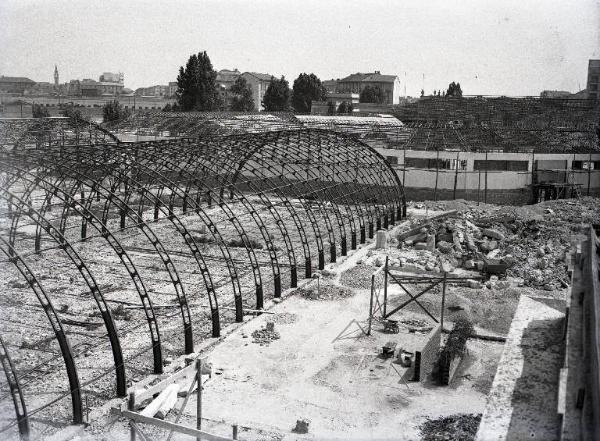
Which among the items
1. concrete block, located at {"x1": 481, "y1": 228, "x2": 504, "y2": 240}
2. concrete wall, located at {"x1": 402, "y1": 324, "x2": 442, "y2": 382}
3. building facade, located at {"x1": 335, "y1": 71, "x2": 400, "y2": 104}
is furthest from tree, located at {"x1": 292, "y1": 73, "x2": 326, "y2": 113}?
concrete wall, located at {"x1": 402, "y1": 324, "x2": 442, "y2": 382}

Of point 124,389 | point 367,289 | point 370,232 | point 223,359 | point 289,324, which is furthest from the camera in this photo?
point 370,232

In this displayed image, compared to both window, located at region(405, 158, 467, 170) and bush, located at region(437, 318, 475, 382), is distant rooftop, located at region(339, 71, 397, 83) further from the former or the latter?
bush, located at region(437, 318, 475, 382)

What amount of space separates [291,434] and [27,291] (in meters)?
15.6

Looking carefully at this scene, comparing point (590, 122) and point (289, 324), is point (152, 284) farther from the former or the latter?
point (590, 122)

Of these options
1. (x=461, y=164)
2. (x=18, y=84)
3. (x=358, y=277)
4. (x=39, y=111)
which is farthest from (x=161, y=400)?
(x=18, y=84)

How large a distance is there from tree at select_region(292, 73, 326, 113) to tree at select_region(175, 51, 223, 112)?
23.9m

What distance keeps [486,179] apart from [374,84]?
332 ft

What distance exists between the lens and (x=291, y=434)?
1570 cm

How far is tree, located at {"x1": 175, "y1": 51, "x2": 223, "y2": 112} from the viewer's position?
8794cm

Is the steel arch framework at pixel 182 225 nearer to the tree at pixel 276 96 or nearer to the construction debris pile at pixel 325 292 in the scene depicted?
the construction debris pile at pixel 325 292

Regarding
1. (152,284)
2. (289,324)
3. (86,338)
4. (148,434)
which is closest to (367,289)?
(289,324)

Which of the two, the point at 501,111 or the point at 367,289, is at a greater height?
the point at 501,111

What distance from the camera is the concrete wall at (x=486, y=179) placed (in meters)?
52.7

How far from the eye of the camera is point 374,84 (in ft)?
485
